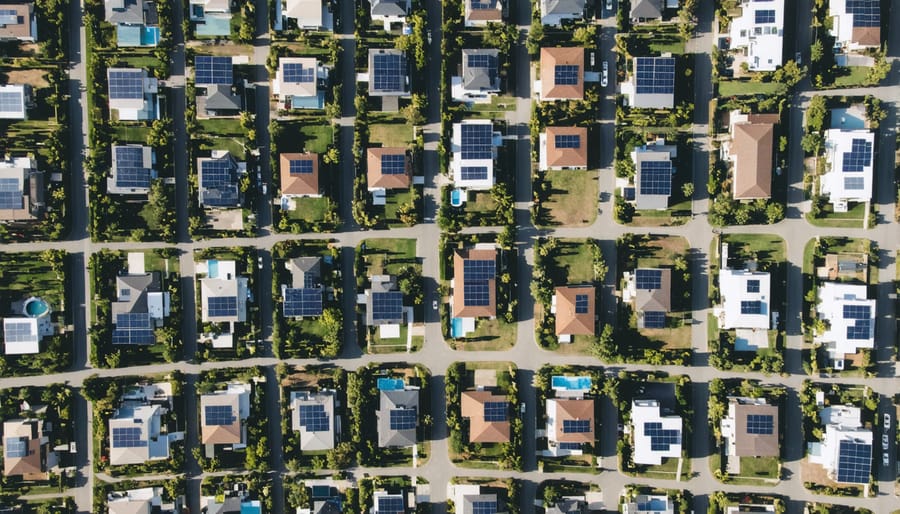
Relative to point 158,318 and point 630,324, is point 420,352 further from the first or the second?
point 158,318

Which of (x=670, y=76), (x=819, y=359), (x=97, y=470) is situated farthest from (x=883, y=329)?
(x=97, y=470)

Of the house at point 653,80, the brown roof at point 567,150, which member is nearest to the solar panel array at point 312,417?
the brown roof at point 567,150

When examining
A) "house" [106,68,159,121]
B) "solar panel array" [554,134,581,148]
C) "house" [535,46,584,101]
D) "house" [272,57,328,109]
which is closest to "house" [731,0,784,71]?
"house" [535,46,584,101]

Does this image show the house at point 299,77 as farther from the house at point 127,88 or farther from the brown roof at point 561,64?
the brown roof at point 561,64

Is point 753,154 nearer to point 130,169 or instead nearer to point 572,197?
point 572,197

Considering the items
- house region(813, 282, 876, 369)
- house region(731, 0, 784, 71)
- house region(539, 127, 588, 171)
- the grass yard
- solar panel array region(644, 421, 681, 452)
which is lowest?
solar panel array region(644, 421, 681, 452)

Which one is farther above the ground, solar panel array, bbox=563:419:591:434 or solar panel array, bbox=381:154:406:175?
solar panel array, bbox=381:154:406:175

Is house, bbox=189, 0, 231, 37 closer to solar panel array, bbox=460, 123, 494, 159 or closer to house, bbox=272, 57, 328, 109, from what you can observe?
house, bbox=272, 57, 328, 109
